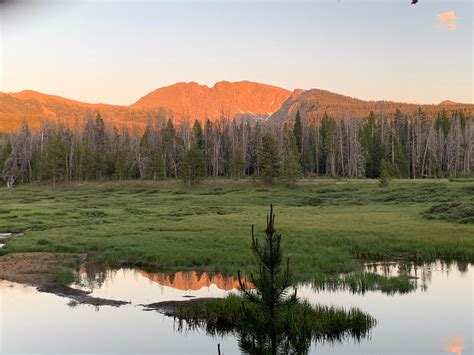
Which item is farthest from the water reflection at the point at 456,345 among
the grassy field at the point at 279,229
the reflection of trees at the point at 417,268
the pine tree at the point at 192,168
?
the pine tree at the point at 192,168

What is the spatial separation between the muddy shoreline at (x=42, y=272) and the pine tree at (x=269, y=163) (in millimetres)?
56119

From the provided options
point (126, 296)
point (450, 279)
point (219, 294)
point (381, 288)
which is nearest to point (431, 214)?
point (450, 279)

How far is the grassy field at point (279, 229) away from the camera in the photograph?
31.1 metres

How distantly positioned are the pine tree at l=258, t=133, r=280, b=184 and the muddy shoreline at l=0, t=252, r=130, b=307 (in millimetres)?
56119

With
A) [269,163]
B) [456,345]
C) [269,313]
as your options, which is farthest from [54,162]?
[269,313]

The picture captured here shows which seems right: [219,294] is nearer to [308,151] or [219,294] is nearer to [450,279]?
[450,279]

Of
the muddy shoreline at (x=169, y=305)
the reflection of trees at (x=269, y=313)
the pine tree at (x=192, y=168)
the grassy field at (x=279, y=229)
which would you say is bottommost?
the muddy shoreline at (x=169, y=305)

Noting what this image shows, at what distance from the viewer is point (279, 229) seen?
128 feet

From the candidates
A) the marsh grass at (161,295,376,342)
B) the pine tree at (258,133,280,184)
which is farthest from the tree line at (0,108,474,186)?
the marsh grass at (161,295,376,342)

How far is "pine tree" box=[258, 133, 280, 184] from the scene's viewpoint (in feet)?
285

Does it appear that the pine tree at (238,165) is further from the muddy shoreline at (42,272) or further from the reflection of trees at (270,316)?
the reflection of trees at (270,316)

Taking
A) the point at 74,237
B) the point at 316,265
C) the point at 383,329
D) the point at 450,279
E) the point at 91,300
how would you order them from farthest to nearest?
the point at 74,237 → the point at 316,265 → the point at 450,279 → the point at 91,300 → the point at 383,329

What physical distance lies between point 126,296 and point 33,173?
103 meters

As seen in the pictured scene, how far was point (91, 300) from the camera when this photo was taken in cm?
2344
